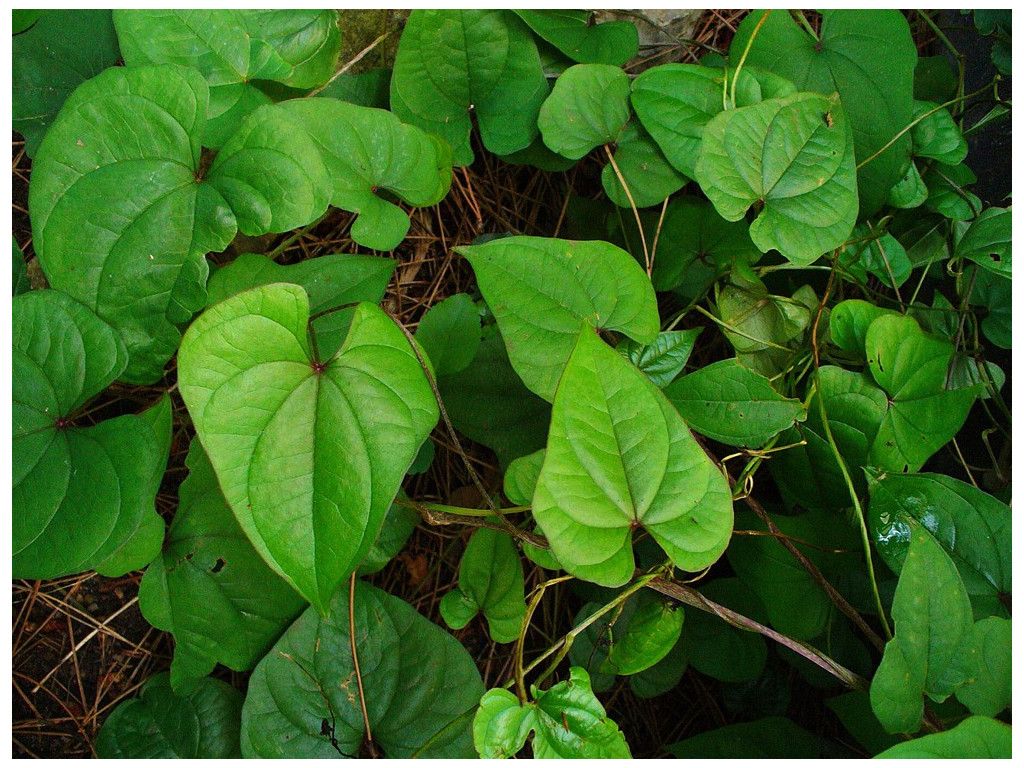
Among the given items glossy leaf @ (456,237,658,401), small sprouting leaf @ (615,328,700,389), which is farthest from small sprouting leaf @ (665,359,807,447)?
glossy leaf @ (456,237,658,401)

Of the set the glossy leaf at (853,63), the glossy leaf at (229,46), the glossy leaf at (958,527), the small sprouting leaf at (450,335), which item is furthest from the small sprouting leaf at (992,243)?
the glossy leaf at (229,46)

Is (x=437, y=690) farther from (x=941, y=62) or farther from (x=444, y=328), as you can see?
(x=941, y=62)

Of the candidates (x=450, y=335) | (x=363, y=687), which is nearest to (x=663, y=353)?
(x=450, y=335)

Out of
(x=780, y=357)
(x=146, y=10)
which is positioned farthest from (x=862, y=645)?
(x=146, y=10)

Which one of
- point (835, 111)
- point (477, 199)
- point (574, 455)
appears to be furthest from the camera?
point (477, 199)

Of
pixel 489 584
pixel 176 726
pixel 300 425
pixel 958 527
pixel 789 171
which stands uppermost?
pixel 789 171

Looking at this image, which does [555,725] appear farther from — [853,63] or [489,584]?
[853,63]

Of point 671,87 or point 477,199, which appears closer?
point 671,87
